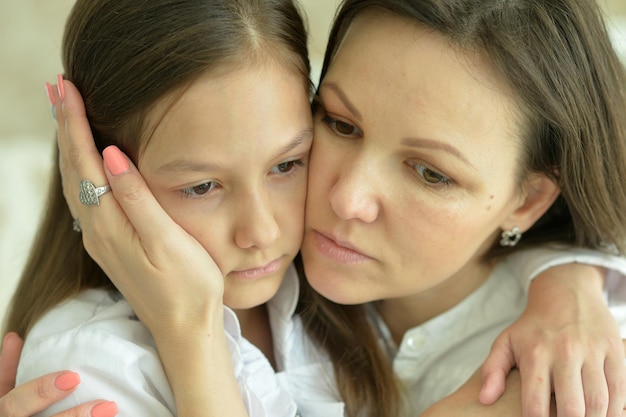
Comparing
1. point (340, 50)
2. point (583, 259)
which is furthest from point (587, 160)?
point (340, 50)

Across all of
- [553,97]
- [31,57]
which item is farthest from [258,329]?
[31,57]

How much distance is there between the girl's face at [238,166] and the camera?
127cm

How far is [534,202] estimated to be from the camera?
1.62 m

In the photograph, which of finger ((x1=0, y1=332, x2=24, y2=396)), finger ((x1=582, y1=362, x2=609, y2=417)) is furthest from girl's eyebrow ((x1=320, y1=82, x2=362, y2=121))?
finger ((x1=0, y1=332, x2=24, y2=396))

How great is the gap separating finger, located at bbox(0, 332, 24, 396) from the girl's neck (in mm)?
446

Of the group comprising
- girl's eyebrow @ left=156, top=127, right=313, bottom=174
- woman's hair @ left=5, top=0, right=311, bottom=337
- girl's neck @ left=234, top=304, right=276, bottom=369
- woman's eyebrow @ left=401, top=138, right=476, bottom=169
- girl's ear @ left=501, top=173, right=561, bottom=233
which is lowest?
girl's neck @ left=234, top=304, right=276, bottom=369

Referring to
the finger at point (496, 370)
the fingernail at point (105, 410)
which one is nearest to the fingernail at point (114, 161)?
the fingernail at point (105, 410)

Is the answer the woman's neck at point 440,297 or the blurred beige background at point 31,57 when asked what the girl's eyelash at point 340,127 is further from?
the blurred beige background at point 31,57

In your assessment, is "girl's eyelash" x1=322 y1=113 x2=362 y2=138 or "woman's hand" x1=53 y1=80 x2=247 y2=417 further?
"girl's eyelash" x1=322 y1=113 x2=362 y2=138

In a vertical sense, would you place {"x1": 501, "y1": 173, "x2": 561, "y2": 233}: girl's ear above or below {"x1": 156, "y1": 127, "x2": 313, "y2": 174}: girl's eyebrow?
below

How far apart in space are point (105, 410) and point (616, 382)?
2.76ft

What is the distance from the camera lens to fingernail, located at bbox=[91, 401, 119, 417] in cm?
126

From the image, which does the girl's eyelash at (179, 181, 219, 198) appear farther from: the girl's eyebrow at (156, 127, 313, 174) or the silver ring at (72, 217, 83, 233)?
the silver ring at (72, 217, 83, 233)

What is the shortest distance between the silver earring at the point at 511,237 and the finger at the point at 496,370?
25cm
